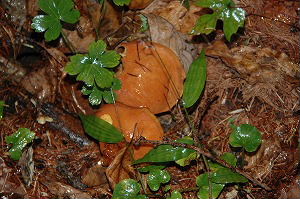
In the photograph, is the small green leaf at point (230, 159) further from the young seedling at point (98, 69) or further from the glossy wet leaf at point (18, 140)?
the glossy wet leaf at point (18, 140)

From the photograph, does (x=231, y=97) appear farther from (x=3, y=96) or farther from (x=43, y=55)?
(x=3, y=96)

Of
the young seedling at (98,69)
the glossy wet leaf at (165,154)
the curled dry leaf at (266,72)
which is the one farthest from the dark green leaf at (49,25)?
the curled dry leaf at (266,72)

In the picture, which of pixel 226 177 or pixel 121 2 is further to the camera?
pixel 121 2

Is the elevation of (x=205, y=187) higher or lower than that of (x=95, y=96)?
lower

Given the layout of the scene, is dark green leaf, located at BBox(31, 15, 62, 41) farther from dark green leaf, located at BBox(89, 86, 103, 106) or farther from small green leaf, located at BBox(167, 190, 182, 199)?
small green leaf, located at BBox(167, 190, 182, 199)

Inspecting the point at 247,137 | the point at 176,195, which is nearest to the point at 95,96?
the point at 176,195

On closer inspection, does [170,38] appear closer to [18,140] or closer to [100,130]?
[100,130]

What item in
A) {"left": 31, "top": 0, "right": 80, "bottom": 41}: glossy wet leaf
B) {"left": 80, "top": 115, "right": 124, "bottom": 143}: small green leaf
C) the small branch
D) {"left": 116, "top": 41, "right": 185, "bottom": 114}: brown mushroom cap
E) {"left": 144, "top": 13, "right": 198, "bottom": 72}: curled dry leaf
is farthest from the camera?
{"left": 144, "top": 13, "right": 198, "bottom": 72}: curled dry leaf

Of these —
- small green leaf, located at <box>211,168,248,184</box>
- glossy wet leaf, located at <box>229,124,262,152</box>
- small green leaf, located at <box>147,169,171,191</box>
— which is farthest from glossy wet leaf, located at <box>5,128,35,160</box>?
glossy wet leaf, located at <box>229,124,262,152</box>
